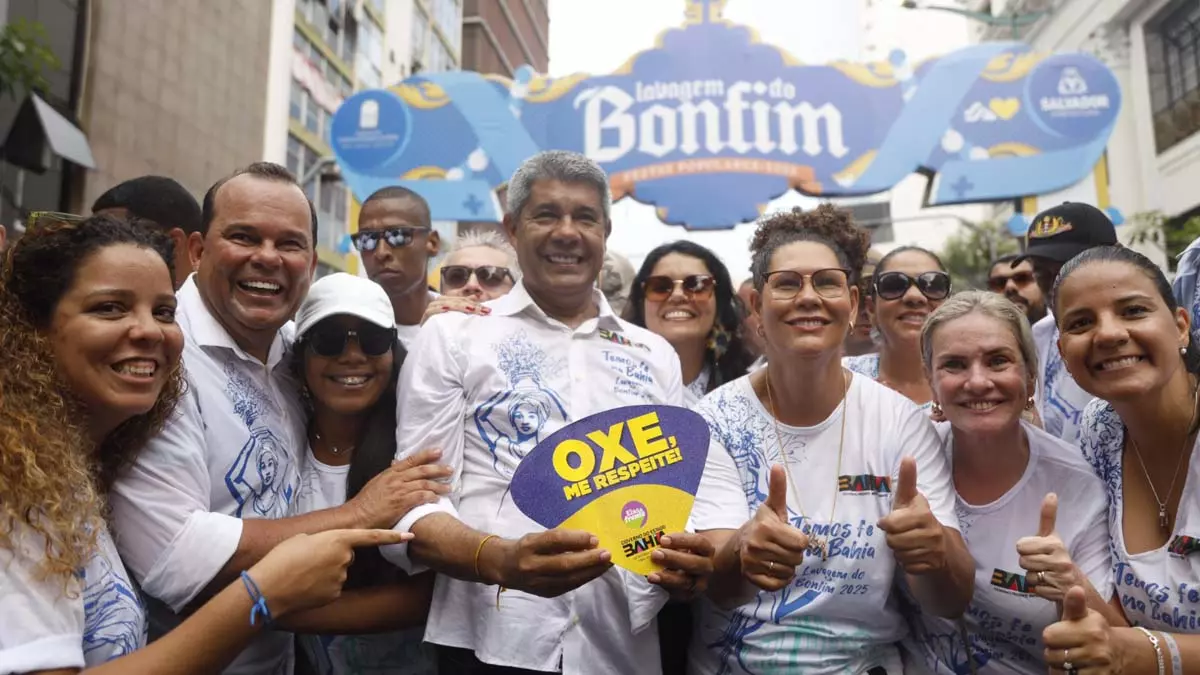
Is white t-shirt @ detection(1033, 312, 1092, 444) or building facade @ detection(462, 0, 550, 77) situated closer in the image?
white t-shirt @ detection(1033, 312, 1092, 444)

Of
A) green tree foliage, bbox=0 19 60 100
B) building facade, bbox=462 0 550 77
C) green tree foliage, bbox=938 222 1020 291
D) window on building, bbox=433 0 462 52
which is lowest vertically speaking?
green tree foliage, bbox=0 19 60 100

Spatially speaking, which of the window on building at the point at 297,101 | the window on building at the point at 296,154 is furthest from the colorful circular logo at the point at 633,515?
the window on building at the point at 297,101

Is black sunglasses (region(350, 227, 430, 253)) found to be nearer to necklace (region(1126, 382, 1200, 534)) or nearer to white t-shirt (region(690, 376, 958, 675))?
white t-shirt (region(690, 376, 958, 675))

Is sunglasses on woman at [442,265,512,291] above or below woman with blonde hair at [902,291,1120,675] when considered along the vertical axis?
above

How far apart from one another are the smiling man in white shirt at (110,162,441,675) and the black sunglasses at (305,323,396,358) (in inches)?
5.1

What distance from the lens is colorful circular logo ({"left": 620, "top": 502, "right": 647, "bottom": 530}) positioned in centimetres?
217

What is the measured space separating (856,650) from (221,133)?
14.5 metres

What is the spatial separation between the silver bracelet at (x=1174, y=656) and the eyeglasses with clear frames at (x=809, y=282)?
4.07 feet

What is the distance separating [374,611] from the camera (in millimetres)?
2406

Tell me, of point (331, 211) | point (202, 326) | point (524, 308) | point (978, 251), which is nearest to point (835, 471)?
point (524, 308)

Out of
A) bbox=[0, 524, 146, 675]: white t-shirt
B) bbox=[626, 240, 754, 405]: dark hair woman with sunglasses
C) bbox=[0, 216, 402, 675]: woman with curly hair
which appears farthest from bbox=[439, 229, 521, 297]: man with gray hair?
bbox=[0, 524, 146, 675]: white t-shirt

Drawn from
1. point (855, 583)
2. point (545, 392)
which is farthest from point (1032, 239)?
point (545, 392)

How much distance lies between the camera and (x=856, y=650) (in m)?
2.34

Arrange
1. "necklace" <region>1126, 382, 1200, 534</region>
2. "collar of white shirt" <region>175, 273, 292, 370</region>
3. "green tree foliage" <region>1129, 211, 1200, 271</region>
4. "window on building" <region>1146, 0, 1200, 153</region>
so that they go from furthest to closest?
"window on building" <region>1146, 0, 1200, 153</region>, "green tree foliage" <region>1129, 211, 1200, 271</region>, "collar of white shirt" <region>175, 273, 292, 370</region>, "necklace" <region>1126, 382, 1200, 534</region>
